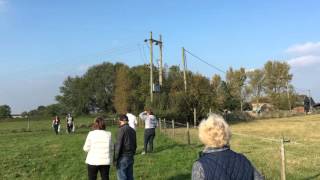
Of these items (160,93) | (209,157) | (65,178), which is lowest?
(65,178)

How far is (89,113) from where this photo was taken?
382 ft

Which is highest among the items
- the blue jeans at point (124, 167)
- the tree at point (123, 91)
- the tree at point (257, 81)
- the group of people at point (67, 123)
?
the tree at point (257, 81)

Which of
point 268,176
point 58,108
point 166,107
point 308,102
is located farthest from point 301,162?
point 308,102

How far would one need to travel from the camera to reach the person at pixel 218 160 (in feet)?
15.6

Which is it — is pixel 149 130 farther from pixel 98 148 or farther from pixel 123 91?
pixel 123 91

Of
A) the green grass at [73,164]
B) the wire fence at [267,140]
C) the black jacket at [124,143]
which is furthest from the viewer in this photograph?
the green grass at [73,164]

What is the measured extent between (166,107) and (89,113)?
60.5 m

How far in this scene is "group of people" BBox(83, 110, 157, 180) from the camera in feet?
34.2

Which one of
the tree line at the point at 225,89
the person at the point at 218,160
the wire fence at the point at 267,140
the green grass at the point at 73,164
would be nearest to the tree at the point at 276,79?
the tree line at the point at 225,89

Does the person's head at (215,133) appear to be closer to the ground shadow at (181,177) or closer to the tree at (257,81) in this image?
the ground shadow at (181,177)

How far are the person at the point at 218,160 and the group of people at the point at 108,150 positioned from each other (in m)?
5.70

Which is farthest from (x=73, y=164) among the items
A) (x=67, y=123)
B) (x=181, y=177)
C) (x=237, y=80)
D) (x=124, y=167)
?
(x=237, y=80)

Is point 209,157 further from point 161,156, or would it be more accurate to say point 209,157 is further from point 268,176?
point 161,156

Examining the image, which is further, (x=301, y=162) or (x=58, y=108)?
(x=58, y=108)
